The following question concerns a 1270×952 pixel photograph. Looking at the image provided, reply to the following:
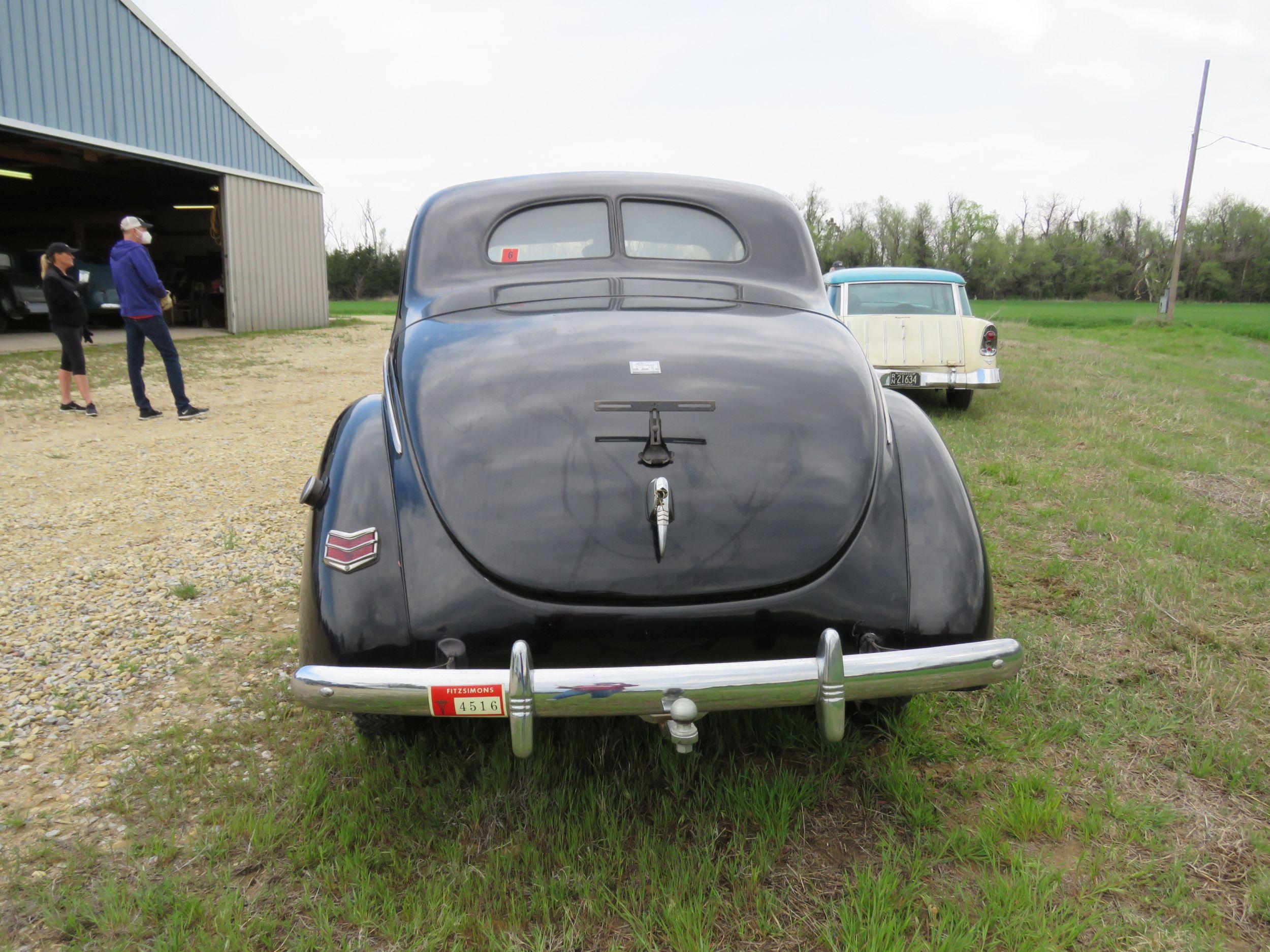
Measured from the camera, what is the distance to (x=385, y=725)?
7.48 ft

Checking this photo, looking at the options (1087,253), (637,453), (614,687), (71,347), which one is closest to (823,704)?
(614,687)

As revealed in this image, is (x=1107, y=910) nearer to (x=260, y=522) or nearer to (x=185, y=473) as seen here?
(x=260, y=522)

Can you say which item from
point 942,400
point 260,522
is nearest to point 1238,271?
point 942,400

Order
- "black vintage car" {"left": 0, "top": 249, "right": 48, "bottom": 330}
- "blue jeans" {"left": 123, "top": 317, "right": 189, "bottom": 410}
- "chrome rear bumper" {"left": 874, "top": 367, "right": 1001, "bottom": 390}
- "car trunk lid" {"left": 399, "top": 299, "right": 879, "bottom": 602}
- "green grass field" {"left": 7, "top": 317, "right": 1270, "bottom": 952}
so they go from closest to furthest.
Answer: "green grass field" {"left": 7, "top": 317, "right": 1270, "bottom": 952}
"car trunk lid" {"left": 399, "top": 299, "right": 879, "bottom": 602}
"blue jeans" {"left": 123, "top": 317, "right": 189, "bottom": 410}
"chrome rear bumper" {"left": 874, "top": 367, "right": 1001, "bottom": 390}
"black vintage car" {"left": 0, "top": 249, "right": 48, "bottom": 330}

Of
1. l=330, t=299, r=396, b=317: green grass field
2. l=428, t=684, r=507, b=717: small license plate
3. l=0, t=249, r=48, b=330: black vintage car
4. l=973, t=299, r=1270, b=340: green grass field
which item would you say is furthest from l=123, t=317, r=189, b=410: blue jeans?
l=973, t=299, r=1270, b=340: green grass field

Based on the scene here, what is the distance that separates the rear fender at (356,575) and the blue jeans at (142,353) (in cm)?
638

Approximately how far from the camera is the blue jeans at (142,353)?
7.66 meters

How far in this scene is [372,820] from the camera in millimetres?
2107

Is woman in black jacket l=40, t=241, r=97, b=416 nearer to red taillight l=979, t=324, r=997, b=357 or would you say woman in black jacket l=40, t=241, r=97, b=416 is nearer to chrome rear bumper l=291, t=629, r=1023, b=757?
chrome rear bumper l=291, t=629, r=1023, b=757

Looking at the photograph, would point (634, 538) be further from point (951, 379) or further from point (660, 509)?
point (951, 379)

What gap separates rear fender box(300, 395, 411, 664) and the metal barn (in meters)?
13.6

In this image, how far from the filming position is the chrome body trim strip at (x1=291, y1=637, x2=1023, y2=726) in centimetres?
167

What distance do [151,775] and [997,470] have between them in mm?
5266

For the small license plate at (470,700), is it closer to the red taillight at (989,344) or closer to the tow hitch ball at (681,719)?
the tow hitch ball at (681,719)
